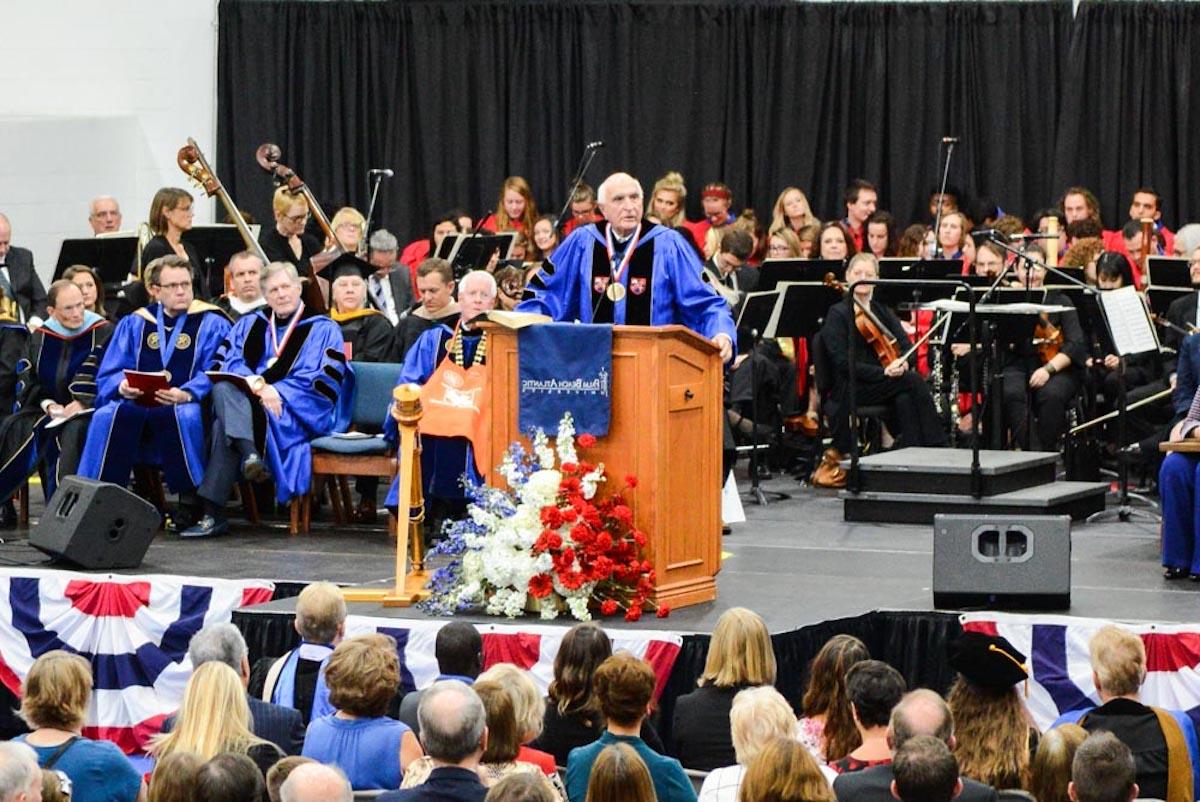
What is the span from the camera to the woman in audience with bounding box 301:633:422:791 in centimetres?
580

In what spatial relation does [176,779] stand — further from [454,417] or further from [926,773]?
[454,417]

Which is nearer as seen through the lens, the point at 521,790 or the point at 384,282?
the point at 521,790

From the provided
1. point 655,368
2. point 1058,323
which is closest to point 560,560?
point 655,368

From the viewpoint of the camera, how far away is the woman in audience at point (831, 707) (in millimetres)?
6062

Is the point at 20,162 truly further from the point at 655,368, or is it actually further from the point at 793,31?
the point at 655,368

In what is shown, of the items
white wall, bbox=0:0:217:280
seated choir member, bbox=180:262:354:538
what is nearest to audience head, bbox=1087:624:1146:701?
seated choir member, bbox=180:262:354:538

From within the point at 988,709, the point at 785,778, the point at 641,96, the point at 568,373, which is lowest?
the point at 988,709

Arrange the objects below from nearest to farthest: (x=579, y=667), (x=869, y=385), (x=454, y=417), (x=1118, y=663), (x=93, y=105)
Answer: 1. (x=1118, y=663)
2. (x=579, y=667)
3. (x=454, y=417)
4. (x=869, y=385)
5. (x=93, y=105)

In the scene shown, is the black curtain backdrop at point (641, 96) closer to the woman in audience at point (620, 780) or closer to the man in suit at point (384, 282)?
the man in suit at point (384, 282)

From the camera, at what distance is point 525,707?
5.52 m

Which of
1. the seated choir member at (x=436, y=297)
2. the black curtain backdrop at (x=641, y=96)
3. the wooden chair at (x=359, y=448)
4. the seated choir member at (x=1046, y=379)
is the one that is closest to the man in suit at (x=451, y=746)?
the wooden chair at (x=359, y=448)

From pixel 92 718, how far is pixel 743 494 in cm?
444

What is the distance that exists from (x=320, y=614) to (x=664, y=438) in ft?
5.47

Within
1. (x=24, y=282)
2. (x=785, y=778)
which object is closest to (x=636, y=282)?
(x=785, y=778)
